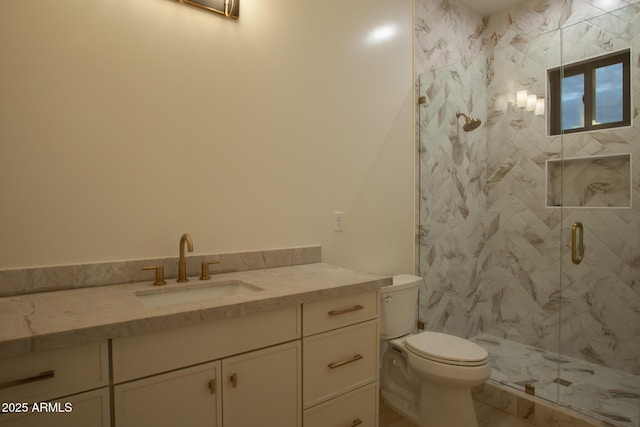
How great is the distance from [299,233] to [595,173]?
226 cm

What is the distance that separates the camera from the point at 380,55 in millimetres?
2361

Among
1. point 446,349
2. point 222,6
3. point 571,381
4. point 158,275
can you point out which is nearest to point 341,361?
point 446,349

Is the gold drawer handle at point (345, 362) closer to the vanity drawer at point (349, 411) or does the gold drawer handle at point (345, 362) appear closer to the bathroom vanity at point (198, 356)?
the bathroom vanity at point (198, 356)

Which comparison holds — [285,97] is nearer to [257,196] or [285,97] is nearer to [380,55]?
[257,196]

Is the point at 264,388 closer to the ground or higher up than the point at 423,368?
higher up

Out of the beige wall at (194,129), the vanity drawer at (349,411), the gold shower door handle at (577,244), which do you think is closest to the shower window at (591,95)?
the gold shower door handle at (577,244)

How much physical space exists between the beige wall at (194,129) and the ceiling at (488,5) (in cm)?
103

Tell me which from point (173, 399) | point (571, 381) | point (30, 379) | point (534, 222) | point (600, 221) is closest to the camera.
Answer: point (30, 379)

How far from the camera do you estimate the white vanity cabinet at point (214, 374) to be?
99cm

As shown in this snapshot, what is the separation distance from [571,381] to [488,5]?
9.77 feet

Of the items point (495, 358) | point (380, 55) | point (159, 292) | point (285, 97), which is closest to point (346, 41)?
point (380, 55)

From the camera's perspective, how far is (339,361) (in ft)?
4.71

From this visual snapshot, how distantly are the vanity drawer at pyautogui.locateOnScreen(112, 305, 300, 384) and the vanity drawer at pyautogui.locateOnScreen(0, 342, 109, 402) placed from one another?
39mm

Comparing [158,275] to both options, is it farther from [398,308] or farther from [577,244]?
[577,244]
